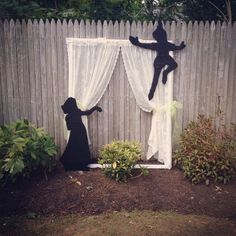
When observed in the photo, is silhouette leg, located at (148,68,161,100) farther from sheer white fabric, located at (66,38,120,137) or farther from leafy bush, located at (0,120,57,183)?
leafy bush, located at (0,120,57,183)

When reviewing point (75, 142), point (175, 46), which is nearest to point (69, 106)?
point (75, 142)

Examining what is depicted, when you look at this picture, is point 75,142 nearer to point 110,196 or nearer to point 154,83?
point 110,196

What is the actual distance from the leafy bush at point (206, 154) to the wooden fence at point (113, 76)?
62 cm

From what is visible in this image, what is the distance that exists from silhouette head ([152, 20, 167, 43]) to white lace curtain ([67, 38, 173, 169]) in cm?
27

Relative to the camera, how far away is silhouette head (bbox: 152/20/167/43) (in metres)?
6.17

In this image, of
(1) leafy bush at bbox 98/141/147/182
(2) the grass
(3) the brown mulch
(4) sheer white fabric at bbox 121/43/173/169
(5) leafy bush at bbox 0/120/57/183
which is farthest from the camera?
(4) sheer white fabric at bbox 121/43/173/169

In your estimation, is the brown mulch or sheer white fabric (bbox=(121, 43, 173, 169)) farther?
→ sheer white fabric (bbox=(121, 43, 173, 169))

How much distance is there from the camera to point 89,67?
6223 mm

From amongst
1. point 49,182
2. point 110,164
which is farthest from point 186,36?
point 49,182

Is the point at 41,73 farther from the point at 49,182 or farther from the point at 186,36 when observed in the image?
the point at 186,36

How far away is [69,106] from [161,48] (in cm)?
201

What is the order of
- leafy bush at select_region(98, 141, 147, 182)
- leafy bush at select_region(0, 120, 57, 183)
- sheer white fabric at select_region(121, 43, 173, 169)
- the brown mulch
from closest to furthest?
leafy bush at select_region(0, 120, 57, 183)
the brown mulch
leafy bush at select_region(98, 141, 147, 182)
sheer white fabric at select_region(121, 43, 173, 169)

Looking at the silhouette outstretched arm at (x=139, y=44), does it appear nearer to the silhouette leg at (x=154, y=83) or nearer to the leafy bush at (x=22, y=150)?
the silhouette leg at (x=154, y=83)

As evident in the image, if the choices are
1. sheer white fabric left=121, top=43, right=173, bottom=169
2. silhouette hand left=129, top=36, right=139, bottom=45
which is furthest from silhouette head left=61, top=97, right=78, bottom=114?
silhouette hand left=129, top=36, right=139, bottom=45
